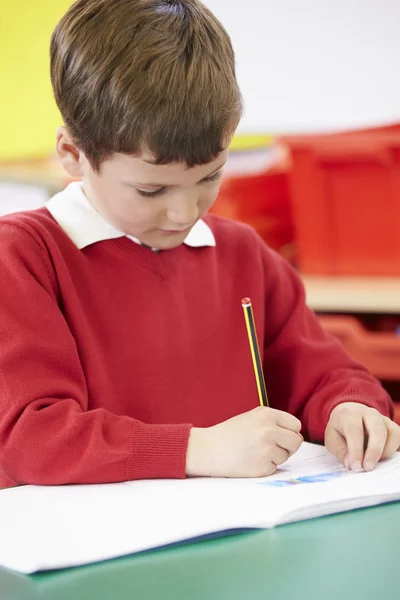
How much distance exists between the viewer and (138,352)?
1.08 meters

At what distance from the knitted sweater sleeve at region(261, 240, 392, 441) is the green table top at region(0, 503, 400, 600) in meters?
0.35

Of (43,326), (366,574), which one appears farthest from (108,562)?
(43,326)

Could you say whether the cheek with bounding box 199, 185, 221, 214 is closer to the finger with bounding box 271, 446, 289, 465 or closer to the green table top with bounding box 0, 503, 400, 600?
the finger with bounding box 271, 446, 289, 465

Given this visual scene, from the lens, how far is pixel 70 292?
102cm

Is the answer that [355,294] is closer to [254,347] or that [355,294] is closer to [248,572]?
[254,347]

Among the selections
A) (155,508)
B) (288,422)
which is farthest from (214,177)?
(155,508)

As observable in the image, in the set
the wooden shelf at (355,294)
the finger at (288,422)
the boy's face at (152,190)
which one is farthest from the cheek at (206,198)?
the wooden shelf at (355,294)

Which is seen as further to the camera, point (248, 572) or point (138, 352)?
point (138, 352)

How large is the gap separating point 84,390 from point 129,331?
4.2 inches

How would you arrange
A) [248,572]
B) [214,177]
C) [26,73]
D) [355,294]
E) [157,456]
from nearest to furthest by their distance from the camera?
[248,572] → [157,456] → [214,177] → [355,294] → [26,73]

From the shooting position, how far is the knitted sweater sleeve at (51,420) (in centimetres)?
89

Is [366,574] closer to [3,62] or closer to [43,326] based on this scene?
[43,326]

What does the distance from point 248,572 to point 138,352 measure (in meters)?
0.44

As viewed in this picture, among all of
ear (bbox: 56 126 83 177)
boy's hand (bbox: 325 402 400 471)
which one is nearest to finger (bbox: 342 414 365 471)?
boy's hand (bbox: 325 402 400 471)
